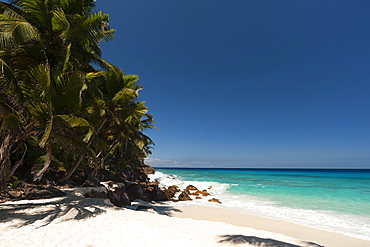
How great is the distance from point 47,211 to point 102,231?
258 cm

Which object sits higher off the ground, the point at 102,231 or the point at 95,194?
the point at 95,194

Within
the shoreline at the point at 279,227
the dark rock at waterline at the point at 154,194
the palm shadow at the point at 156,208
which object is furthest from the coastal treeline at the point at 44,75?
the dark rock at waterline at the point at 154,194

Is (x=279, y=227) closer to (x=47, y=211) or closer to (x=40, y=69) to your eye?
(x=47, y=211)

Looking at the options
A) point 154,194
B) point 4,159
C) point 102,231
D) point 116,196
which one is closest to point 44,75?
point 4,159

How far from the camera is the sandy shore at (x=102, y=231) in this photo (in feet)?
15.1

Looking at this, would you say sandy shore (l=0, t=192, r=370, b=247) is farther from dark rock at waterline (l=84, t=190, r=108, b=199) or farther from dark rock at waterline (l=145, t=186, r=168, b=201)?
dark rock at waterline (l=145, t=186, r=168, b=201)

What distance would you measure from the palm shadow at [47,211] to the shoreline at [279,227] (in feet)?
16.6

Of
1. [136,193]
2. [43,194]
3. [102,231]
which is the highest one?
[43,194]

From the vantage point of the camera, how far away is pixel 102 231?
525 cm

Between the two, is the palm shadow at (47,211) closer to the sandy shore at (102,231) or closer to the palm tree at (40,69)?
the sandy shore at (102,231)

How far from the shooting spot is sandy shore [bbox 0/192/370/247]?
4590 mm

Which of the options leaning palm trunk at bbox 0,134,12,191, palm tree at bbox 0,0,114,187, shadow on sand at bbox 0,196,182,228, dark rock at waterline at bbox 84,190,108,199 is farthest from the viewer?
dark rock at waterline at bbox 84,190,108,199

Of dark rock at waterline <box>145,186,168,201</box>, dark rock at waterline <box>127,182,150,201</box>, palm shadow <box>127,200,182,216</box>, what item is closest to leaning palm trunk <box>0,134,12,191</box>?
palm shadow <box>127,200,182,216</box>

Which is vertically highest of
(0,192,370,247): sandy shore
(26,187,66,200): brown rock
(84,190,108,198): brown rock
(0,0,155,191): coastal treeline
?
(0,0,155,191): coastal treeline
